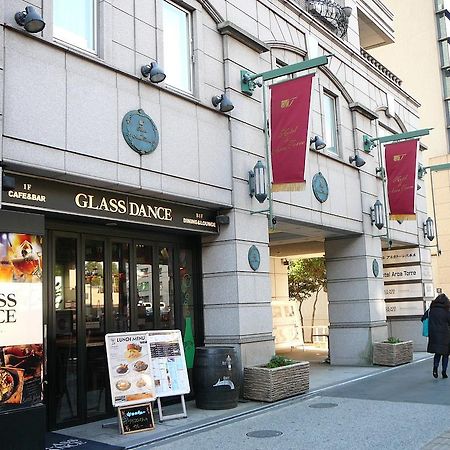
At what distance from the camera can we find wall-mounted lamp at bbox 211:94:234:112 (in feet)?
34.8

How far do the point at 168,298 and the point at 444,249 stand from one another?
92.5ft

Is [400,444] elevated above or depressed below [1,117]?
below

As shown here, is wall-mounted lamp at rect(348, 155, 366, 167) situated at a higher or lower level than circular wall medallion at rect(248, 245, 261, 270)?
higher

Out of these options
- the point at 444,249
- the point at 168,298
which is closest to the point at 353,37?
the point at 168,298

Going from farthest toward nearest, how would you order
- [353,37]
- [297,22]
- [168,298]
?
[353,37], [297,22], [168,298]

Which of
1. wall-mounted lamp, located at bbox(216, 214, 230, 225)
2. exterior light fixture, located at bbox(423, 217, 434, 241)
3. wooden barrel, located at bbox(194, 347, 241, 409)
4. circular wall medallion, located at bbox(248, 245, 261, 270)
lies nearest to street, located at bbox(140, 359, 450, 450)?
wooden barrel, located at bbox(194, 347, 241, 409)

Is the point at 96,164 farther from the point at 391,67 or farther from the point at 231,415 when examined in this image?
the point at 391,67

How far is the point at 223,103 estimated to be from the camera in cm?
1062

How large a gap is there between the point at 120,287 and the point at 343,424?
390 centimetres

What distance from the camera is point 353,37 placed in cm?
1723

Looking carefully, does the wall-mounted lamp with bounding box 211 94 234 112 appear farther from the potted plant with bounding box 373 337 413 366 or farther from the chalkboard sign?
the potted plant with bounding box 373 337 413 366

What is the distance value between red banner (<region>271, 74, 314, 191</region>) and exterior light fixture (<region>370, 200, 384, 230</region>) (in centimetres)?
544

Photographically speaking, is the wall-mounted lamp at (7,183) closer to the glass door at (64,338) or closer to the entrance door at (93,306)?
the entrance door at (93,306)

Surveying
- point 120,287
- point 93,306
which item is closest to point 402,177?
point 120,287
